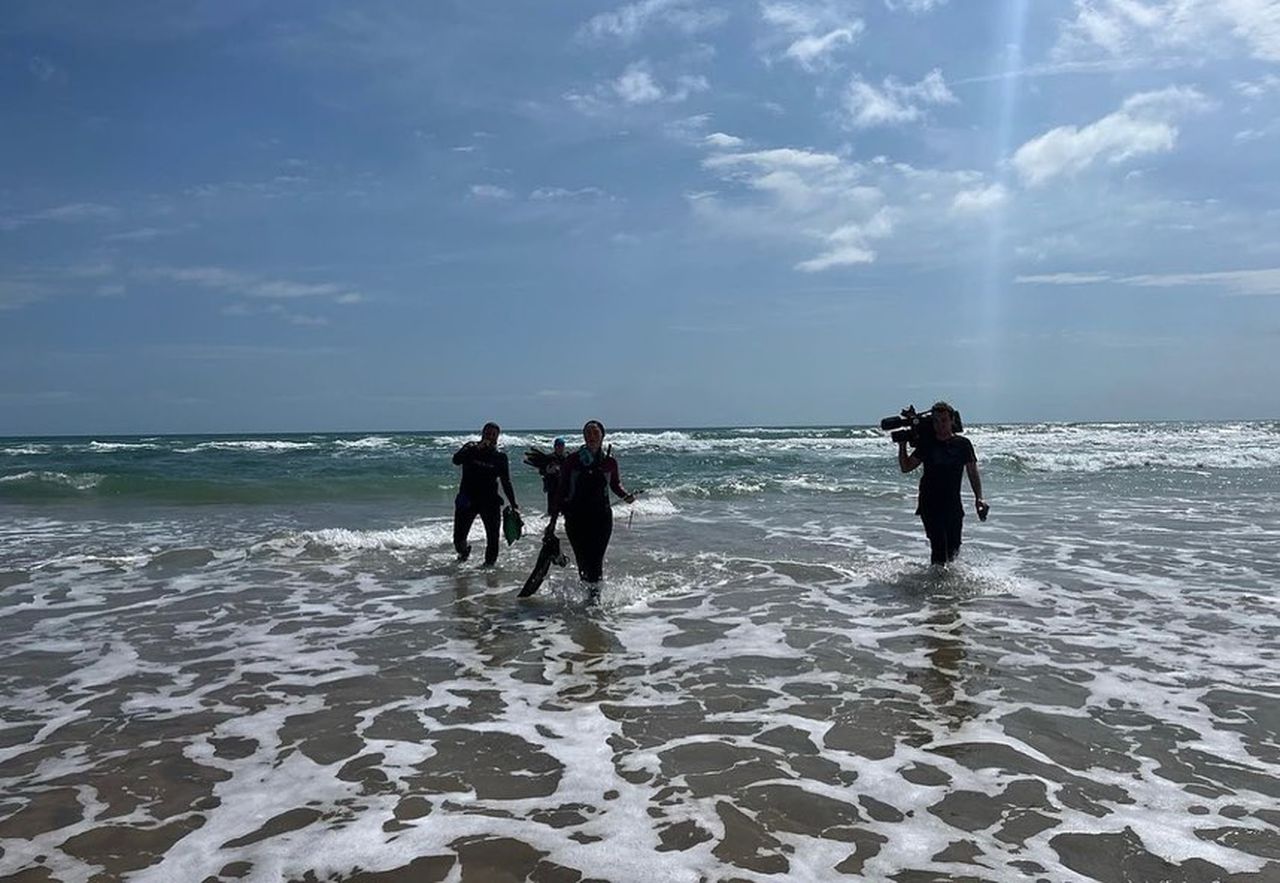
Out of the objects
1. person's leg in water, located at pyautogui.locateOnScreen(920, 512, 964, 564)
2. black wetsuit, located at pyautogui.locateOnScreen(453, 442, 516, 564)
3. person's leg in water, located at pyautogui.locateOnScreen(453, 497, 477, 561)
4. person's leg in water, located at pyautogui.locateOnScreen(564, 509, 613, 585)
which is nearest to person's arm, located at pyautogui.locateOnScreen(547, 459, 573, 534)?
person's leg in water, located at pyautogui.locateOnScreen(564, 509, 613, 585)

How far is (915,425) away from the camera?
30.4 feet

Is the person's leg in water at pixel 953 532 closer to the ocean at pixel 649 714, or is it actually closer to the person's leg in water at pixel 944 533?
the person's leg in water at pixel 944 533

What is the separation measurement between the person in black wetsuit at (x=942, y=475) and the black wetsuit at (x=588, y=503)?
3.01m

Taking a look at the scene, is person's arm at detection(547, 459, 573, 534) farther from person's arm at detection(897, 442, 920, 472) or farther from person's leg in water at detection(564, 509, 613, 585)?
person's arm at detection(897, 442, 920, 472)

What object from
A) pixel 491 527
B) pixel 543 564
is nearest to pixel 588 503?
pixel 543 564

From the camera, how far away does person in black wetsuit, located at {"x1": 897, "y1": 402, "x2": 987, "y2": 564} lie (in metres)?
9.07

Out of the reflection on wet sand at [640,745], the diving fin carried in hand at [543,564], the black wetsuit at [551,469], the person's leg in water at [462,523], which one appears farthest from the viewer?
the person's leg in water at [462,523]

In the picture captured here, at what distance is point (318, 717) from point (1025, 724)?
13.7 feet

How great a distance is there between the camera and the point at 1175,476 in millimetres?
26188

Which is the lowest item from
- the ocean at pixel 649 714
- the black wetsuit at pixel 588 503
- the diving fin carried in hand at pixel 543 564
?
the ocean at pixel 649 714

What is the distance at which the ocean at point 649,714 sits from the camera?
369 cm

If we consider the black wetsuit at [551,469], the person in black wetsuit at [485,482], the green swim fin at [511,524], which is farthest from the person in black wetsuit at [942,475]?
the person in black wetsuit at [485,482]

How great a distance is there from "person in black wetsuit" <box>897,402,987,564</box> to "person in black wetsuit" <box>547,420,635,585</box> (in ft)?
9.85

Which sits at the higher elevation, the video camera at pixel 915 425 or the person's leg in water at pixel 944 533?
the video camera at pixel 915 425
